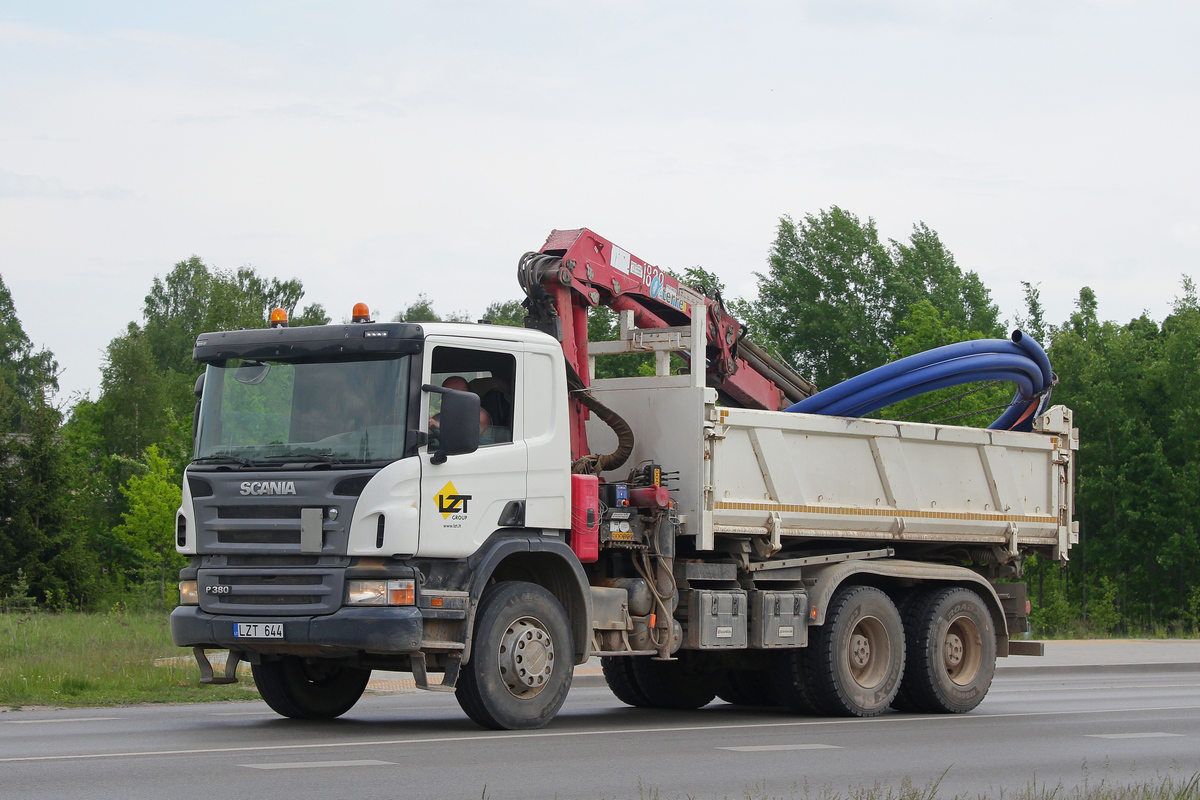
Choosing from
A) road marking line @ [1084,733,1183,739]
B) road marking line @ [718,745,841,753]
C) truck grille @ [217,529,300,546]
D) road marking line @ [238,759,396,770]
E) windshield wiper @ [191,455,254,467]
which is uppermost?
windshield wiper @ [191,455,254,467]

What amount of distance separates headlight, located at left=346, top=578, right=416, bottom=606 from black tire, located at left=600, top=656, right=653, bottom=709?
4457mm

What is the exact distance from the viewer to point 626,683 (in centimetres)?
1478

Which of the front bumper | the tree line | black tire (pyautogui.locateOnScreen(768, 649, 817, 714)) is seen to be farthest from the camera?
the tree line

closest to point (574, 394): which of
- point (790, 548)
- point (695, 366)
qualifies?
point (695, 366)

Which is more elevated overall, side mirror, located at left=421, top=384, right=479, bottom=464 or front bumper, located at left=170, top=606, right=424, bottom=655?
side mirror, located at left=421, top=384, right=479, bottom=464

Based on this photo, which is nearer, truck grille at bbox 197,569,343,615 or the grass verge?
truck grille at bbox 197,569,343,615

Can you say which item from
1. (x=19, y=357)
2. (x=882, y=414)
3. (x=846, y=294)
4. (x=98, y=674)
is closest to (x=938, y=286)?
(x=846, y=294)

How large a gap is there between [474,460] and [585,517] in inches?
49.8

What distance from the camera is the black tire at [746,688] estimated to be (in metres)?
14.9

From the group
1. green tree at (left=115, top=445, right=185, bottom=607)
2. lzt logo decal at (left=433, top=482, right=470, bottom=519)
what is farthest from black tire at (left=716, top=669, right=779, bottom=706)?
green tree at (left=115, top=445, right=185, bottom=607)

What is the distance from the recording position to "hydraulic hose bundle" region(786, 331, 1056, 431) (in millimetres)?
14320

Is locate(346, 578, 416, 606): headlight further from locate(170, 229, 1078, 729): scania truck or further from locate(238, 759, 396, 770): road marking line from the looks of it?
locate(238, 759, 396, 770): road marking line

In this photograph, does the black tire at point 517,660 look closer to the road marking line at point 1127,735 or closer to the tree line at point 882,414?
the road marking line at point 1127,735

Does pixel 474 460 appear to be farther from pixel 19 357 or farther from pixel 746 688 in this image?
pixel 19 357
